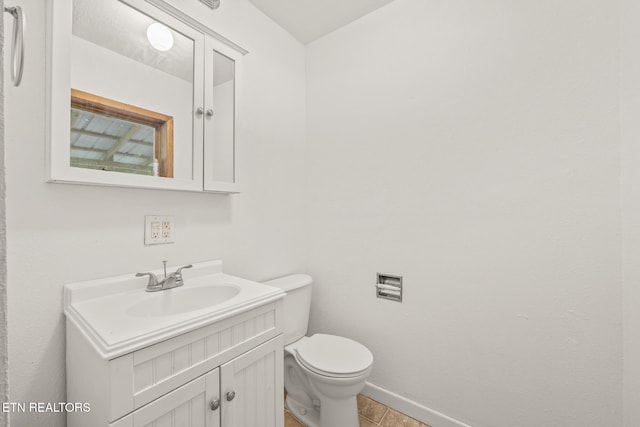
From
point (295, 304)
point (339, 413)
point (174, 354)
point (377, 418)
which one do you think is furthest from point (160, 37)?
point (377, 418)

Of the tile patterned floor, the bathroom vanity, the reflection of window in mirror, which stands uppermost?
the reflection of window in mirror

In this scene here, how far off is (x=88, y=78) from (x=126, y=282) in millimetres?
772

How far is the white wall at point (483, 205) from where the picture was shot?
108 centimetres

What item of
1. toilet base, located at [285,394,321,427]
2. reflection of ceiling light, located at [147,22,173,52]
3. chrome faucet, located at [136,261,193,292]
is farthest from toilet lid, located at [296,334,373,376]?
reflection of ceiling light, located at [147,22,173,52]

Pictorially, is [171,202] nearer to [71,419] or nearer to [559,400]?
[71,419]

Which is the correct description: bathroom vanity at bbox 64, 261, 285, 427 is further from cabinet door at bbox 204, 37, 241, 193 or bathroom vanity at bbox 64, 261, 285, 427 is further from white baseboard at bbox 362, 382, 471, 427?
white baseboard at bbox 362, 382, 471, 427

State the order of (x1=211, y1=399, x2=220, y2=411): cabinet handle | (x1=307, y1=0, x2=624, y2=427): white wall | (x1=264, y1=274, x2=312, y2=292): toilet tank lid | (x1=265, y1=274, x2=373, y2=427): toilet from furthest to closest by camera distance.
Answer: (x1=264, y1=274, x2=312, y2=292): toilet tank lid, (x1=265, y1=274, x2=373, y2=427): toilet, (x1=307, y1=0, x2=624, y2=427): white wall, (x1=211, y1=399, x2=220, y2=411): cabinet handle

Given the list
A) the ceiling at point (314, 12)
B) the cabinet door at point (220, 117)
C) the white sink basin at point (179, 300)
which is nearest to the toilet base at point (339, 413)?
the white sink basin at point (179, 300)

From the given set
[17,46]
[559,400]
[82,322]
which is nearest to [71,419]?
[82,322]

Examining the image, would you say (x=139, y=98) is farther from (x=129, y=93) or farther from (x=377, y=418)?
(x=377, y=418)

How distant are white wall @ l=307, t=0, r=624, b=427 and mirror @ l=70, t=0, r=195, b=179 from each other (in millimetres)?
930

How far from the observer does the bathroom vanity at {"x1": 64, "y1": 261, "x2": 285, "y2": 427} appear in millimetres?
688

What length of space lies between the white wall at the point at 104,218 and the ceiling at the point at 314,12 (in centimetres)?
7

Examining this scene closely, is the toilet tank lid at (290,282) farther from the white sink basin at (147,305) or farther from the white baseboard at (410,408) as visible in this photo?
the white baseboard at (410,408)
